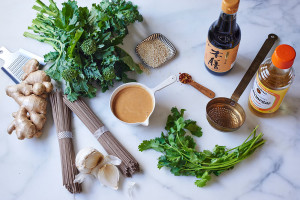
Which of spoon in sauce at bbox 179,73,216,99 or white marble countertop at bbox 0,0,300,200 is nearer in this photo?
white marble countertop at bbox 0,0,300,200

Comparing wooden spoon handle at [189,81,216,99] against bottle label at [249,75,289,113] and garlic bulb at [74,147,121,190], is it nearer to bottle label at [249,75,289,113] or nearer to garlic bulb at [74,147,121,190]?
bottle label at [249,75,289,113]

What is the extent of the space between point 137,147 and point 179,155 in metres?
0.18

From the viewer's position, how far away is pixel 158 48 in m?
1.44

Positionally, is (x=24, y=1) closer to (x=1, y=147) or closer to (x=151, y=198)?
(x=1, y=147)

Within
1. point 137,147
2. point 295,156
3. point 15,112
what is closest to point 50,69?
point 15,112

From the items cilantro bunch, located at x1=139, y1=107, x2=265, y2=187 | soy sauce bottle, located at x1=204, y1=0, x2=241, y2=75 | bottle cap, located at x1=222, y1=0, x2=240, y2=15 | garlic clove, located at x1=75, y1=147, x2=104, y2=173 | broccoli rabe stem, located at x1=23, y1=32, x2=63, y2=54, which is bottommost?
cilantro bunch, located at x1=139, y1=107, x2=265, y2=187

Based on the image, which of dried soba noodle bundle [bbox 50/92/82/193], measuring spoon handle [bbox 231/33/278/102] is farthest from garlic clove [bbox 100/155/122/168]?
measuring spoon handle [bbox 231/33/278/102]

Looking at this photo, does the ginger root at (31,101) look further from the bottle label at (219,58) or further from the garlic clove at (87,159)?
the bottle label at (219,58)

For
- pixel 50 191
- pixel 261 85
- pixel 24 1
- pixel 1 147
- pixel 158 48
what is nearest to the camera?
pixel 261 85

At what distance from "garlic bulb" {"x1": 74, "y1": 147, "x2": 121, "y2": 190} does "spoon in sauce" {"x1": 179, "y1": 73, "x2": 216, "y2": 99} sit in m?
0.42

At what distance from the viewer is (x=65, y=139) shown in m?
1.29

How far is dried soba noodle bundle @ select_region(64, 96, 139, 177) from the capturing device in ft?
4.00

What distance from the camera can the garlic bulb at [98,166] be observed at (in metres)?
1.17


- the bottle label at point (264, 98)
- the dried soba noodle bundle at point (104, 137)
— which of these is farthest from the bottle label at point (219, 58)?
the dried soba noodle bundle at point (104, 137)
